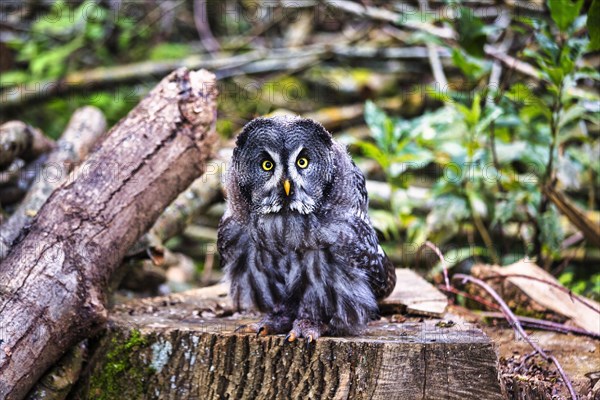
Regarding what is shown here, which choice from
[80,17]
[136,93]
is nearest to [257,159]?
[136,93]

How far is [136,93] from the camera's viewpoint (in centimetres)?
716

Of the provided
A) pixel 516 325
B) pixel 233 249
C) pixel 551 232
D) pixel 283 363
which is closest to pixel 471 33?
pixel 551 232

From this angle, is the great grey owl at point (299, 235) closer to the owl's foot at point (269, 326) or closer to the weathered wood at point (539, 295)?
the owl's foot at point (269, 326)

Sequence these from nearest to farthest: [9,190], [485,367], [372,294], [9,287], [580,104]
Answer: [485,367], [9,287], [372,294], [580,104], [9,190]

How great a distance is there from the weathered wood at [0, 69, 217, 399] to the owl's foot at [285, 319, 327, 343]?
864mm

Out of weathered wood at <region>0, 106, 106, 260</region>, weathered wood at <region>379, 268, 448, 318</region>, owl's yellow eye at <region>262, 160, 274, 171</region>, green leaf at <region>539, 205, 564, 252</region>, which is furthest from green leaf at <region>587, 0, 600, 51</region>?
weathered wood at <region>0, 106, 106, 260</region>

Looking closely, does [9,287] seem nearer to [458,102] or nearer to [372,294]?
[372,294]

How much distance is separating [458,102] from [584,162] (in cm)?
96

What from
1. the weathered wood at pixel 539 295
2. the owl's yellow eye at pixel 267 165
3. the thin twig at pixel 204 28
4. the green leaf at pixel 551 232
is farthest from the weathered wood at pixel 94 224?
the thin twig at pixel 204 28

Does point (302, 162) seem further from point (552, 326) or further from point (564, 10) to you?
point (564, 10)

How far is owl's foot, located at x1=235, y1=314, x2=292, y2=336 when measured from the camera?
8.83 ft

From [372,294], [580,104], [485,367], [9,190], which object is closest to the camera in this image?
[485,367]

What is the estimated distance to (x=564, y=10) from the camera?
3.63 meters

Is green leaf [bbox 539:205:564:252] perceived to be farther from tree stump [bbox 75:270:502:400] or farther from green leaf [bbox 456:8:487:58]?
tree stump [bbox 75:270:502:400]
